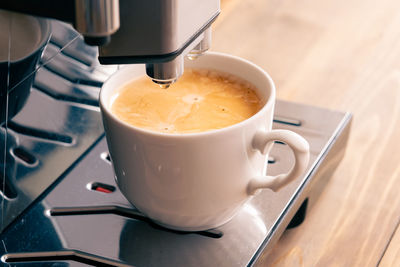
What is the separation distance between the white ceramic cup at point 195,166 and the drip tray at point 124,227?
0.7 inches

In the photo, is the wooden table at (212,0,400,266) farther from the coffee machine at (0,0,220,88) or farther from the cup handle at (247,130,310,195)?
the coffee machine at (0,0,220,88)

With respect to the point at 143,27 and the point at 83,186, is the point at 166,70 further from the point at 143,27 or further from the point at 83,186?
the point at 83,186

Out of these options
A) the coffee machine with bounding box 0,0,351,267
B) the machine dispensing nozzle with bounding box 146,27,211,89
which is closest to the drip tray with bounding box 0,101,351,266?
the coffee machine with bounding box 0,0,351,267

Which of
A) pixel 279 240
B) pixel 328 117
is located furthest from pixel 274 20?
pixel 279 240

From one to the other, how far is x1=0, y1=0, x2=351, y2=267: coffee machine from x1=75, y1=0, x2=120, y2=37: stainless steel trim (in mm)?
52

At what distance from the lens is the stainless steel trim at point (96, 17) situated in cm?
27

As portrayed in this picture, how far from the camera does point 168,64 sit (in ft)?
1.13

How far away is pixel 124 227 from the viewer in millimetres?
447

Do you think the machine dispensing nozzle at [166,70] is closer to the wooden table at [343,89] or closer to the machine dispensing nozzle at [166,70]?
the machine dispensing nozzle at [166,70]

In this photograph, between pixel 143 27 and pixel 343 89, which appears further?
pixel 343 89

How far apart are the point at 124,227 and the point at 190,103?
4.2 inches

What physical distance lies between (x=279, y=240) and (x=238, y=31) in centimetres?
36

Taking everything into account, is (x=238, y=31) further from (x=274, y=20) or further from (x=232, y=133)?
(x=232, y=133)

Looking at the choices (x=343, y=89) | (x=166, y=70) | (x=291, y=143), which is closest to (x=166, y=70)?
(x=166, y=70)
